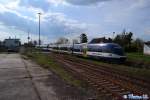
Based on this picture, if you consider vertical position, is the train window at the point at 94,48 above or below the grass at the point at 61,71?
above

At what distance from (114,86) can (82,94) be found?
2.57 metres

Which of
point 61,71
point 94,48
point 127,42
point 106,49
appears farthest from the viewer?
point 127,42

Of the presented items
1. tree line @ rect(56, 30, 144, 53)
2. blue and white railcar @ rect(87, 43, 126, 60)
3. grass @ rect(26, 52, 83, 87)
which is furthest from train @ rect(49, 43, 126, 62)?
tree line @ rect(56, 30, 144, 53)

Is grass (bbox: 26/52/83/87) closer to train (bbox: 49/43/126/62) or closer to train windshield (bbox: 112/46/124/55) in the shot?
train (bbox: 49/43/126/62)

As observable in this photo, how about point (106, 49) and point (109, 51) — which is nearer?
point (109, 51)

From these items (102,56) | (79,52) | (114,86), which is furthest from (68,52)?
(114,86)

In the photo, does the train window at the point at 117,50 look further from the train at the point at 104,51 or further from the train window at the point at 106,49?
the train window at the point at 106,49

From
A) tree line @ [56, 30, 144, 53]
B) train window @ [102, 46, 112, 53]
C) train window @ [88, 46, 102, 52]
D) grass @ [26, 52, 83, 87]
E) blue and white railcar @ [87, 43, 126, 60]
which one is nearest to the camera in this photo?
grass @ [26, 52, 83, 87]

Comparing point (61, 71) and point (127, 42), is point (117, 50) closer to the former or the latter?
point (61, 71)

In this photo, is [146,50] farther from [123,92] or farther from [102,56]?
[123,92]

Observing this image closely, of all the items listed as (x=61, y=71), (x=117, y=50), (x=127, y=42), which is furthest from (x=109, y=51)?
(x=127, y=42)

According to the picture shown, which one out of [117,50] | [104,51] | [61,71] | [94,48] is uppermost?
[94,48]

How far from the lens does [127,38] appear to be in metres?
112

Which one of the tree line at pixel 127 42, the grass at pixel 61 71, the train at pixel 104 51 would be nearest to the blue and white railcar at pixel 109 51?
the train at pixel 104 51
